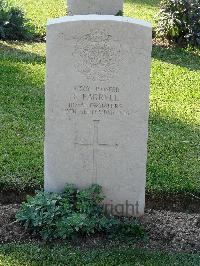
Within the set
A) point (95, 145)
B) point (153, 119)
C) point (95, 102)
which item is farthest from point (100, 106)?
point (153, 119)

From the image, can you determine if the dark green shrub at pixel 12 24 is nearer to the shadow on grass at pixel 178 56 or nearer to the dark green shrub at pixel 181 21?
the shadow on grass at pixel 178 56

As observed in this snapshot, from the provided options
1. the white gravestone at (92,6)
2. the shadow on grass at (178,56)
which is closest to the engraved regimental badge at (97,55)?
the shadow on grass at (178,56)

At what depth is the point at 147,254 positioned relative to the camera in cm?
521

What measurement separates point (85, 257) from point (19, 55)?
555 centimetres

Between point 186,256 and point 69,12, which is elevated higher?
point 69,12

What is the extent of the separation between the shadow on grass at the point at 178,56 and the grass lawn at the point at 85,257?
5516mm

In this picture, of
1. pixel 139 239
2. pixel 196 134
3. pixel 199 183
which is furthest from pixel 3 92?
pixel 139 239

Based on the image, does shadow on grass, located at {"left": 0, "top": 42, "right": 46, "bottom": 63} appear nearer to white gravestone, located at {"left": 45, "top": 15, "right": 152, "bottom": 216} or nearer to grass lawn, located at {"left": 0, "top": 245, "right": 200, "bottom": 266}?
white gravestone, located at {"left": 45, "top": 15, "right": 152, "bottom": 216}

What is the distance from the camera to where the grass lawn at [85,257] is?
199 inches

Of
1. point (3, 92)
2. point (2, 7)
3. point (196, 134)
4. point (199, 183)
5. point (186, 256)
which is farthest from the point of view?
point (2, 7)

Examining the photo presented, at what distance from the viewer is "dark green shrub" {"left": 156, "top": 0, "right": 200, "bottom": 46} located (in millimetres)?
11180

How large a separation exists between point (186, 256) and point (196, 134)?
2.68m

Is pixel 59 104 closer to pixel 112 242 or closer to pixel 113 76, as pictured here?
pixel 113 76

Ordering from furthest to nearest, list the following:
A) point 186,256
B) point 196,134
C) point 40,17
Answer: point 40,17, point 196,134, point 186,256
